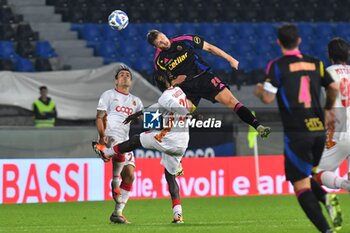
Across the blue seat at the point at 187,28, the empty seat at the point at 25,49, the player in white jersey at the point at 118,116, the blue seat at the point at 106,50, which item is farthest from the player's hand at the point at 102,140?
the blue seat at the point at 187,28

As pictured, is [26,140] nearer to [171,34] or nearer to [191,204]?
[191,204]

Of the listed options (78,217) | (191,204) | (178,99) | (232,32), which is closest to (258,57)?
(232,32)

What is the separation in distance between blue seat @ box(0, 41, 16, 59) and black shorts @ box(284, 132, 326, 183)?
1407cm

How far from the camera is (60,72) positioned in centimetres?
2073

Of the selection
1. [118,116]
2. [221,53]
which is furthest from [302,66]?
[118,116]

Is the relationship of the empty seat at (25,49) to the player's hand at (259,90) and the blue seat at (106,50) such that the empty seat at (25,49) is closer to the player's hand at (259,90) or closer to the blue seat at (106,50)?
the blue seat at (106,50)

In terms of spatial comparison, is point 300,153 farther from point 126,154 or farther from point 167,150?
point 126,154

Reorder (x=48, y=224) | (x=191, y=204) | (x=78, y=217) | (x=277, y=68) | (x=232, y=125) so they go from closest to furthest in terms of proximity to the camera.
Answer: (x=277, y=68) < (x=48, y=224) < (x=78, y=217) < (x=191, y=204) < (x=232, y=125)

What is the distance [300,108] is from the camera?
8.67 meters

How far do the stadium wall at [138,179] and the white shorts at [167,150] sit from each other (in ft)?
17.8

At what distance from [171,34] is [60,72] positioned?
4.45 meters

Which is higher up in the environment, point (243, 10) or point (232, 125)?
point (243, 10)

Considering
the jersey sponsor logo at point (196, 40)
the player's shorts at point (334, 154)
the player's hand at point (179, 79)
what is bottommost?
the player's shorts at point (334, 154)

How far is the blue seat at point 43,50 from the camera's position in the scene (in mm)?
22578
